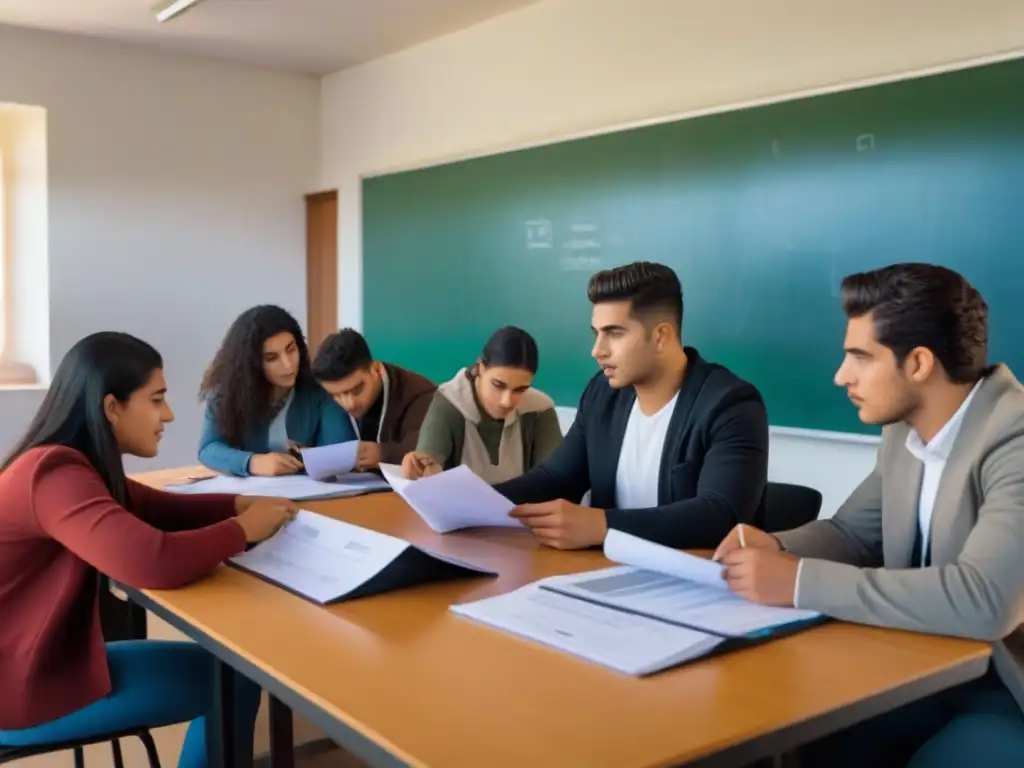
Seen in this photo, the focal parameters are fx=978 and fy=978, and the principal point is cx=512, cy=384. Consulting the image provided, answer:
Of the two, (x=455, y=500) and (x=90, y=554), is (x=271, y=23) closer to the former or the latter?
(x=455, y=500)

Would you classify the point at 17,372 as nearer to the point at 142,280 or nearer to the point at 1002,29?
the point at 142,280

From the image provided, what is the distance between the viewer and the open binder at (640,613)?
3.87 ft

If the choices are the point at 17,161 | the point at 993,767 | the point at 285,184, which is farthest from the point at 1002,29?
the point at 17,161

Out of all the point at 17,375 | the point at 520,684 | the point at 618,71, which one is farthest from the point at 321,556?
the point at 17,375

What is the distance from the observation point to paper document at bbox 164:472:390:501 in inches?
90.4

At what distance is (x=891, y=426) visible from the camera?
1587 millimetres

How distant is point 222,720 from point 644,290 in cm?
117

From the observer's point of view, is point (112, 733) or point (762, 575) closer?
point (762, 575)

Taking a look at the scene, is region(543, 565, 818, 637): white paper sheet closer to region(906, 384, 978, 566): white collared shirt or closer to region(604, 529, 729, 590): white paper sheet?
region(604, 529, 729, 590): white paper sheet

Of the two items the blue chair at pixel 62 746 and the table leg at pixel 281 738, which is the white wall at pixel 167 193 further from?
the table leg at pixel 281 738

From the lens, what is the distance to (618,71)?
3828 millimetres

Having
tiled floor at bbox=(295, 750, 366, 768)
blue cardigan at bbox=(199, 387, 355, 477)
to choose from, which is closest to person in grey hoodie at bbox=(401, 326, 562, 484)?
blue cardigan at bbox=(199, 387, 355, 477)

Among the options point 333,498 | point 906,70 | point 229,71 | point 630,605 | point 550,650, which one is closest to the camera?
point 550,650

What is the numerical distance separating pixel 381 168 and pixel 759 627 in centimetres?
417
